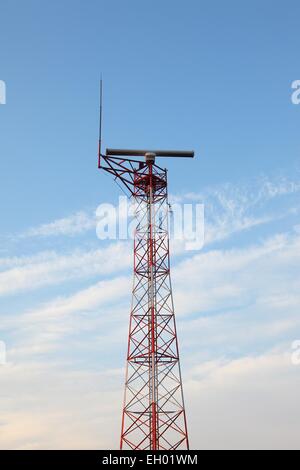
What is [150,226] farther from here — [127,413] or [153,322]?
[127,413]

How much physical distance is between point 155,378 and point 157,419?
3.37 meters

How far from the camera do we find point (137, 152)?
57156 mm

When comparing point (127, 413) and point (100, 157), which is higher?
point (100, 157)

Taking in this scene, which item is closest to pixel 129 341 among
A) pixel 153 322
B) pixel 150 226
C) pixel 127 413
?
pixel 153 322
